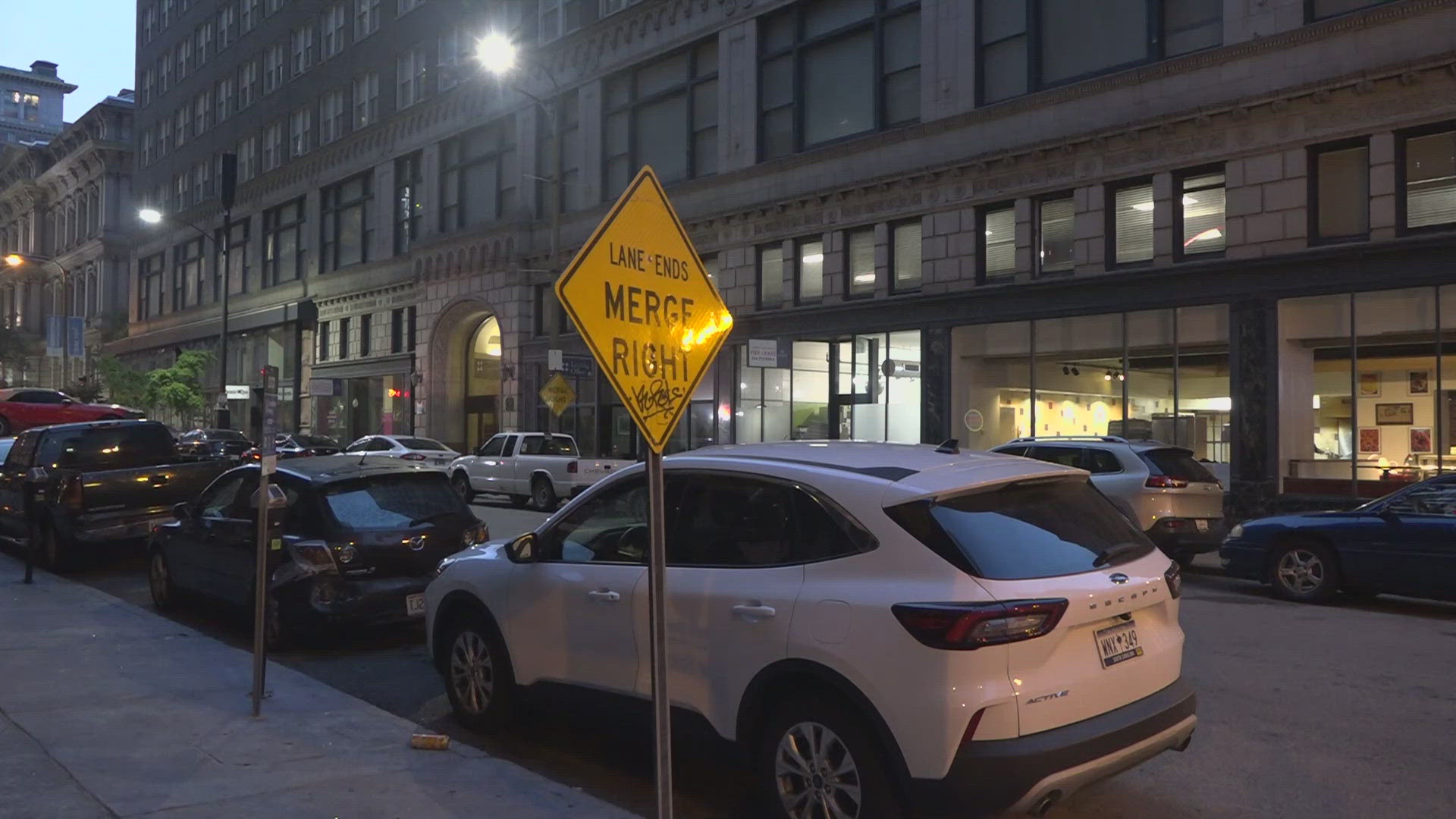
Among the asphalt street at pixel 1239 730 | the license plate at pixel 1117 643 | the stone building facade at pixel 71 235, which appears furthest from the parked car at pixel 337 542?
the stone building facade at pixel 71 235

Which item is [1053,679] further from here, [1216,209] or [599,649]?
[1216,209]

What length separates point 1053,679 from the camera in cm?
437

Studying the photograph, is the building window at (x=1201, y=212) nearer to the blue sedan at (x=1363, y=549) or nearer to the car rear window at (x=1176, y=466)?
the car rear window at (x=1176, y=466)

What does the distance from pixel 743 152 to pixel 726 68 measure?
7.59ft

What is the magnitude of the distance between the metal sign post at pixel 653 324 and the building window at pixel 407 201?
37.6 metres

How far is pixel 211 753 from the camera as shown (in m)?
6.13

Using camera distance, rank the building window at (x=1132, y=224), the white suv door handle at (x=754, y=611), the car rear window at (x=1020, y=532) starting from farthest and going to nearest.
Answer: the building window at (x=1132, y=224) → the white suv door handle at (x=754, y=611) → the car rear window at (x=1020, y=532)

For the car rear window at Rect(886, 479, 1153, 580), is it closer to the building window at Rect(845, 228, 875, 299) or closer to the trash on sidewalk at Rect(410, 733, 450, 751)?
the trash on sidewalk at Rect(410, 733, 450, 751)

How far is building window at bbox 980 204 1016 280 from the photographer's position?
76.2 feet

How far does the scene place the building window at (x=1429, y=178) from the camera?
17656mm

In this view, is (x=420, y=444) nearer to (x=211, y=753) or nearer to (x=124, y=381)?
(x=211, y=753)

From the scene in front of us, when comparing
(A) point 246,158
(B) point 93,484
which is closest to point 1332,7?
(B) point 93,484

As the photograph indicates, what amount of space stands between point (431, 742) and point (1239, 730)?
4.64 m

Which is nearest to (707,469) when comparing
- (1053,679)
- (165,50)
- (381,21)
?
(1053,679)
